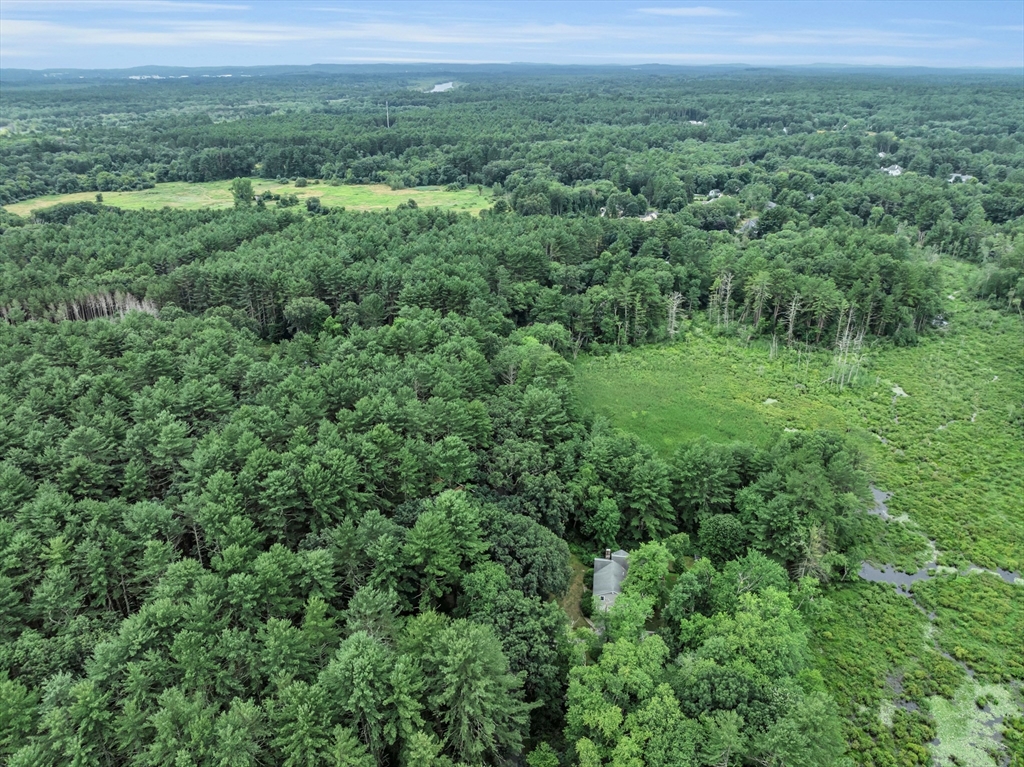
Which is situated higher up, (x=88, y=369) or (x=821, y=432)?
(x=88, y=369)

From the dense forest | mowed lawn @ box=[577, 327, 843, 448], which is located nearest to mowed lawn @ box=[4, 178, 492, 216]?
the dense forest

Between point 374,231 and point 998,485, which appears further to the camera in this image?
point 374,231

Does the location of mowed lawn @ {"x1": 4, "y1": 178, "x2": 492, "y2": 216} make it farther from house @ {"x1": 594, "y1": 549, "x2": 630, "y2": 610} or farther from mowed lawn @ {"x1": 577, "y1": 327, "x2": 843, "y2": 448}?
house @ {"x1": 594, "y1": 549, "x2": 630, "y2": 610}

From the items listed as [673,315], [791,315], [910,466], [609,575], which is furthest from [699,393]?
[609,575]

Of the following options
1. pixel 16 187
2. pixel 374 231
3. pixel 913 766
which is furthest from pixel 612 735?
pixel 16 187

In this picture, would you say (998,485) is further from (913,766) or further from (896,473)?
(913,766)

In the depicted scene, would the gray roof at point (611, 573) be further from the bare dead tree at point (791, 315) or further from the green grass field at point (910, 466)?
the bare dead tree at point (791, 315)
